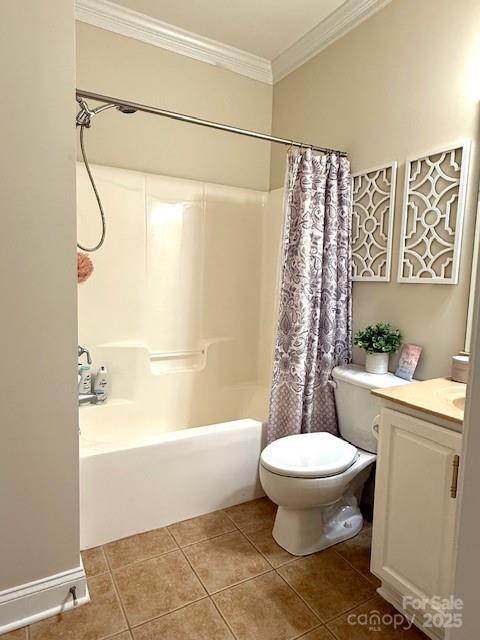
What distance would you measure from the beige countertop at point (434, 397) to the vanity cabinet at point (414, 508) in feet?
0.16

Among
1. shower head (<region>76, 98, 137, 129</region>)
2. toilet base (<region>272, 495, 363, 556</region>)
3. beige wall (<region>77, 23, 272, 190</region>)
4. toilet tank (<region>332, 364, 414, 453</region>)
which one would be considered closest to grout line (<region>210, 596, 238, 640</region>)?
toilet base (<region>272, 495, 363, 556</region>)

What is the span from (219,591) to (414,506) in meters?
0.80

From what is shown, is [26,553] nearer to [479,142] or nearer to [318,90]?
[479,142]

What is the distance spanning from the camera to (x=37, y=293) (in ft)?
4.21

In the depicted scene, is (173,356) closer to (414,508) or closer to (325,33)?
(414,508)

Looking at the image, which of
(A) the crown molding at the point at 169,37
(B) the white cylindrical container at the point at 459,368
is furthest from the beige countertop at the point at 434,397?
(A) the crown molding at the point at 169,37

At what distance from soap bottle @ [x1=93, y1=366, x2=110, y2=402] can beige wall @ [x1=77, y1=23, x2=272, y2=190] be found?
48.6 inches

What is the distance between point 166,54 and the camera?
2441 mm

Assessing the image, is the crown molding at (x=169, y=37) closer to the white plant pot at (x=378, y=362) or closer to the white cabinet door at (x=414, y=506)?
the white plant pot at (x=378, y=362)

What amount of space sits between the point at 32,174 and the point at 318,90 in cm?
187

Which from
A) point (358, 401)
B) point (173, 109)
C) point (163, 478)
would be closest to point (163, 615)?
point (163, 478)

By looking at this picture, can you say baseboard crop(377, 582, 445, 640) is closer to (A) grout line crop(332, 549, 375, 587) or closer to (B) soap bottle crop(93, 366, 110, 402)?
(A) grout line crop(332, 549, 375, 587)

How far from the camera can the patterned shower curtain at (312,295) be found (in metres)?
2.00

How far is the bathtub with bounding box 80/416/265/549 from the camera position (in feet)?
5.62
